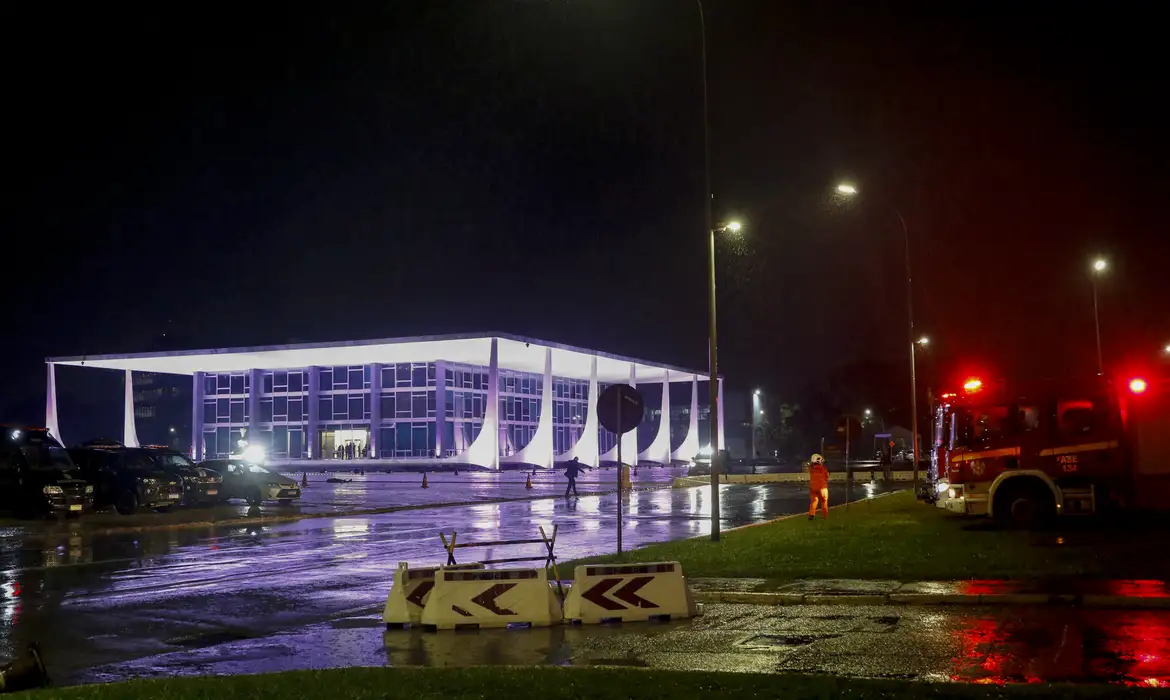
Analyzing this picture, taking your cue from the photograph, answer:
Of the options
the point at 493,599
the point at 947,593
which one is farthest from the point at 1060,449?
the point at 493,599

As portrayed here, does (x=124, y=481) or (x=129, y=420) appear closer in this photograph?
(x=124, y=481)

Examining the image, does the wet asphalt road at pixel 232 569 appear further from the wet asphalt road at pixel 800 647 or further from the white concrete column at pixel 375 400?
the white concrete column at pixel 375 400

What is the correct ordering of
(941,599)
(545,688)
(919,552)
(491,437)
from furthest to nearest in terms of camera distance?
(491,437) < (919,552) < (941,599) < (545,688)

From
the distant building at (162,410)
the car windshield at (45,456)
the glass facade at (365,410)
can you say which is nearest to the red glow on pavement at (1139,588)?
the car windshield at (45,456)

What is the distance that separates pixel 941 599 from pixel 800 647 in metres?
3.35

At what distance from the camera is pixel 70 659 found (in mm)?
10203

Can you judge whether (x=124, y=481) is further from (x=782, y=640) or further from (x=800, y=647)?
(x=800, y=647)

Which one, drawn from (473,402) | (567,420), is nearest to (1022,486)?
(473,402)

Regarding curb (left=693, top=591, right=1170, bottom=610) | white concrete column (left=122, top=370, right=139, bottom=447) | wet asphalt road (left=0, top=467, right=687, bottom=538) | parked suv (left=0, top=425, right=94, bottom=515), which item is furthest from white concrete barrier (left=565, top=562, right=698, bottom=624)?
white concrete column (left=122, top=370, right=139, bottom=447)

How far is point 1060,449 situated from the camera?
20.1 meters

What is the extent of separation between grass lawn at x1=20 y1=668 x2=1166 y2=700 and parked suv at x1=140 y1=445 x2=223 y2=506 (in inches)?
1004

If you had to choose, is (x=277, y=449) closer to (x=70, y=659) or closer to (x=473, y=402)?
(x=473, y=402)

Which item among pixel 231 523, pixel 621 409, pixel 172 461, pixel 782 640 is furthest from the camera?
pixel 172 461

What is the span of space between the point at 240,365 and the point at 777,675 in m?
92.9
